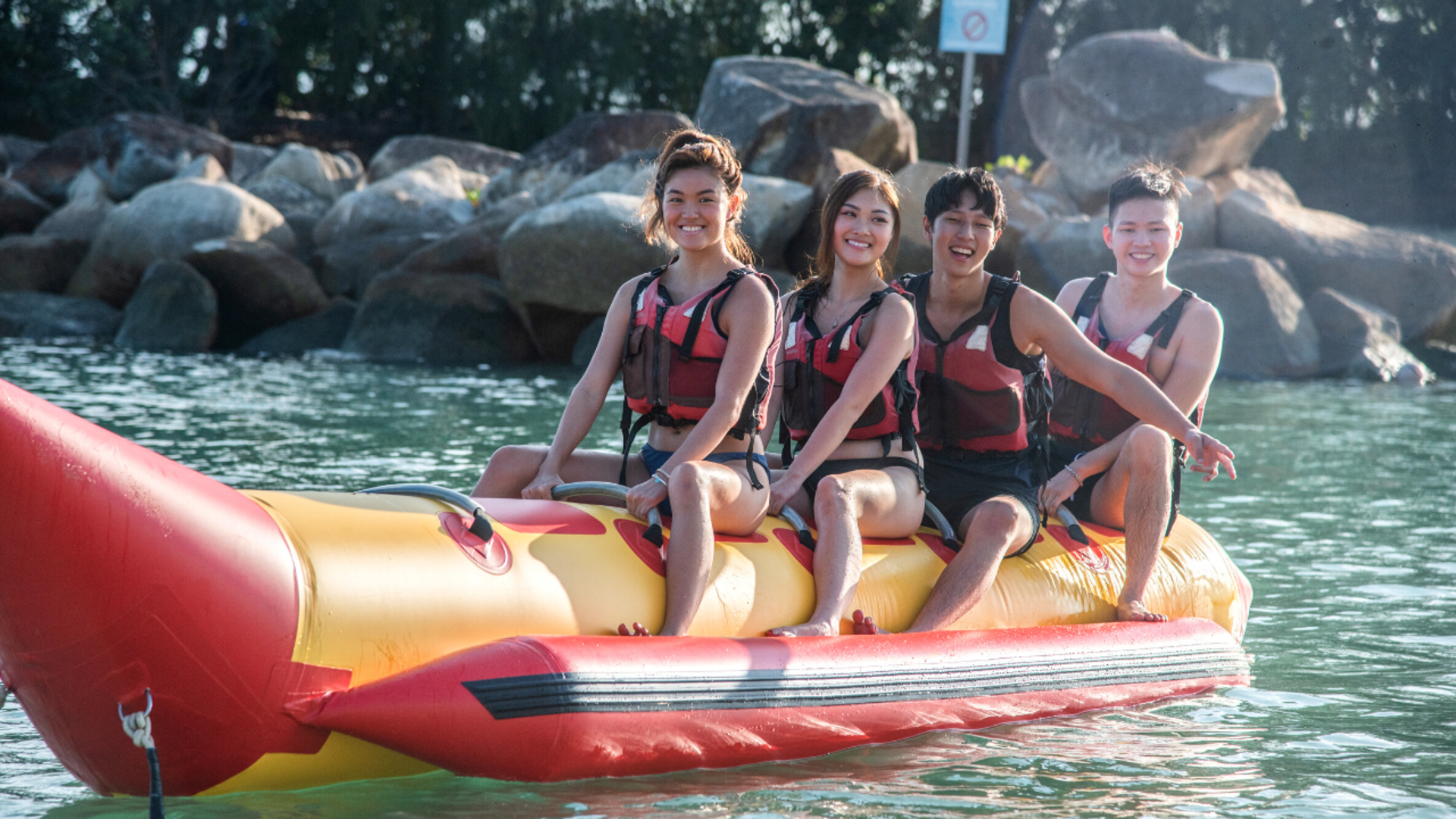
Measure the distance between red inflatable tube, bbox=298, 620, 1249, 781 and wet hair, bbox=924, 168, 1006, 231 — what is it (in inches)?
46.7

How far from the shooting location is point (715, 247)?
Result: 3.67m

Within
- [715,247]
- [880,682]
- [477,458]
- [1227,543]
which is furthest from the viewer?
[477,458]

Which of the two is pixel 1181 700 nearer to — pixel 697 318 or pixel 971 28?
pixel 697 318

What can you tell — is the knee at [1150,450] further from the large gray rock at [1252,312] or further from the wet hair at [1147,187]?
the large gray rock at [1252,312]

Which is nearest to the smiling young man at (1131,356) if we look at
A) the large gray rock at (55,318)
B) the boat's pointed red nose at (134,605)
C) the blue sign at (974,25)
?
the boat's pointed red nose at (134,605)

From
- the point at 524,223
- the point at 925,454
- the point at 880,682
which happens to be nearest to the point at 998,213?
the point at 925,454

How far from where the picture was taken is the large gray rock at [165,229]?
1445cm

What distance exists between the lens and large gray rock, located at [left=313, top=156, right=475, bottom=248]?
15.1 meters

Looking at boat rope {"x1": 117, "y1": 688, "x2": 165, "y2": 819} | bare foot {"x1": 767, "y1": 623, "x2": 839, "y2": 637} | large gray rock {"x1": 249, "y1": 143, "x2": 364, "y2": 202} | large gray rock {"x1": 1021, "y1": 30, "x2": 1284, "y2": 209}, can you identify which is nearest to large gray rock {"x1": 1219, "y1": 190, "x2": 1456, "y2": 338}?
large gray rock {"x1": 1021, "y1": 30, "x2": 1284, "y2": 209}

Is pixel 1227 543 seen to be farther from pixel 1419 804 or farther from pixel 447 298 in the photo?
pixel 447 298

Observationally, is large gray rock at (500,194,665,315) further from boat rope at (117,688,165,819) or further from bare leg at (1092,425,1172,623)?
boat rope at (117,688,165,819)

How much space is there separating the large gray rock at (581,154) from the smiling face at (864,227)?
11.8 meters

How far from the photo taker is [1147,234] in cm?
428

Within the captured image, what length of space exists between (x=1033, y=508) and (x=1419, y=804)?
4.10 ft
